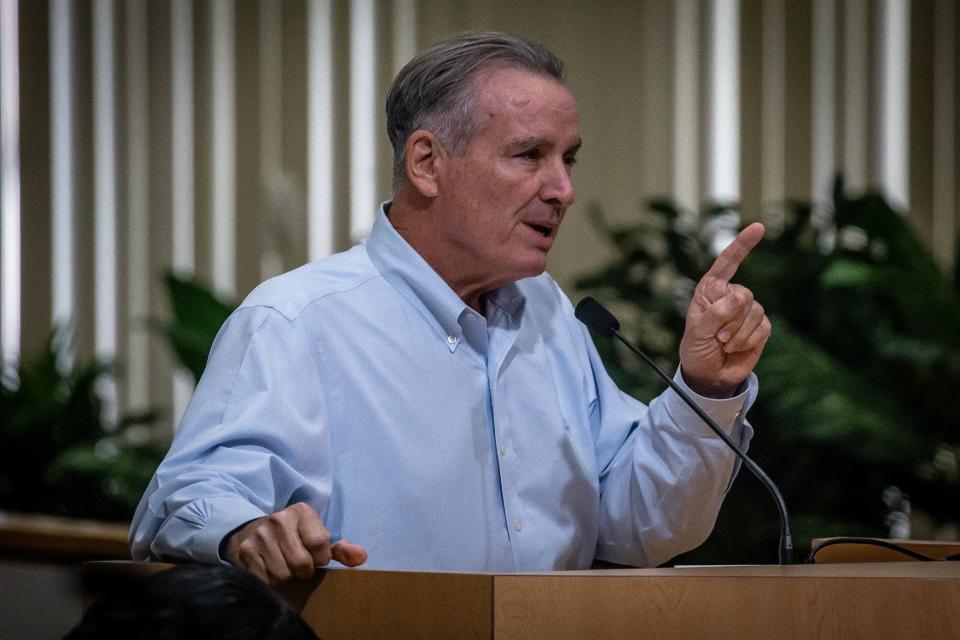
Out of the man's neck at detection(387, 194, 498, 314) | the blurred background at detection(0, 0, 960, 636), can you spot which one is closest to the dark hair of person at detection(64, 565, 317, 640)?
the man's neck at detection(387, 194, 498, 314)

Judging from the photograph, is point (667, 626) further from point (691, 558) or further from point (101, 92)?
point (101, 92)

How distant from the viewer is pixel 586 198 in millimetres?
4531

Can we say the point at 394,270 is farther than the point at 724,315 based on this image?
Yes

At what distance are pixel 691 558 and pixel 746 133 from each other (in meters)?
1.64

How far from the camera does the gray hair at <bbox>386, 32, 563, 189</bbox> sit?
1664 mm

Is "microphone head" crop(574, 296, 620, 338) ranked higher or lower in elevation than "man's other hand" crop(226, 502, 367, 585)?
higher

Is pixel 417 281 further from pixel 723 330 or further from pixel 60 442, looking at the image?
pixel 60 442

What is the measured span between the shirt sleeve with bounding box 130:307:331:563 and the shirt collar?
0.18 m

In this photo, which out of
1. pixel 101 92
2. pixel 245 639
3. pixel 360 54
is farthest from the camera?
pixel 101 92

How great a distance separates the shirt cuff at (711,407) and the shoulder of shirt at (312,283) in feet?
1.34

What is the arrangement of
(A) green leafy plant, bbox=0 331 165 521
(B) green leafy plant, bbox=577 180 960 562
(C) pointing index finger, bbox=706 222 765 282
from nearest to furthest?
(C) pointing index finger, bbox=706 222 765 282 < (B) green leafy plant, bbox=577 180 960 562 < (A) green leafy plant, bbox=0 331 165 521

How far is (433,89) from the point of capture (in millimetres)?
1693

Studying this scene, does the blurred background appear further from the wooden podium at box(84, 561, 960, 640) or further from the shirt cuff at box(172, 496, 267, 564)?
the wooden podium at box(84, 561, 960, 640)

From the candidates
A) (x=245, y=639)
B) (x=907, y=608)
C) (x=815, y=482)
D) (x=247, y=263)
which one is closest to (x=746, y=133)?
(x=815, y=482)
